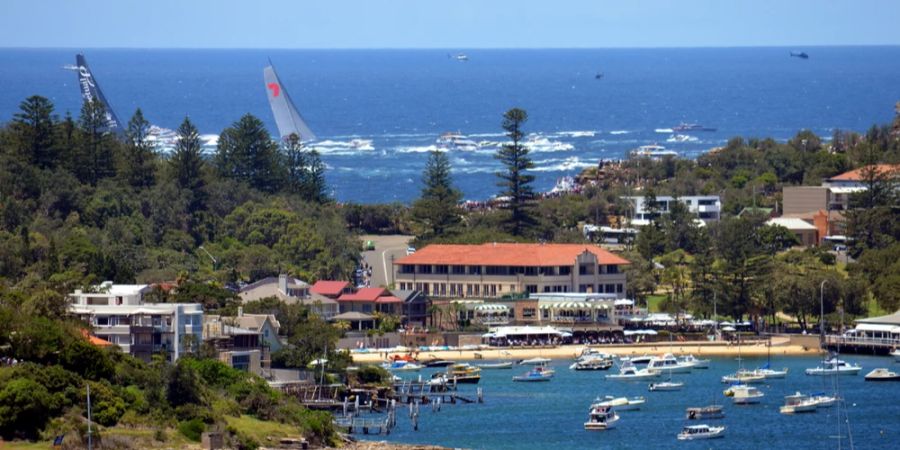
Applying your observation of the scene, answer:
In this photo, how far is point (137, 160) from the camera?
107562 mm

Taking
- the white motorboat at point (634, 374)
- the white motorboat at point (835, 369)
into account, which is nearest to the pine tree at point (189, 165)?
the white motorboat at point (634, 374)

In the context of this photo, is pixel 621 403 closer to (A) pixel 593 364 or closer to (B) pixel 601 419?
(B) pixel 601 419

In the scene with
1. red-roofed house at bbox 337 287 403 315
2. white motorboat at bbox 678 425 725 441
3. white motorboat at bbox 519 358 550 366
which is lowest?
white motorboat at bbox 678 425 725 441

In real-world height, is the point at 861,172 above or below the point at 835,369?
above

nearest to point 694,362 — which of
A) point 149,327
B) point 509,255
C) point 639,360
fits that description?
point 639,360

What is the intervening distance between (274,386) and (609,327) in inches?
889

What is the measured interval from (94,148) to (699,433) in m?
50.5

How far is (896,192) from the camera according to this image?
4235 inches

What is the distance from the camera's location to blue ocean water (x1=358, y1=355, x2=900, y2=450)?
62250 millimetres

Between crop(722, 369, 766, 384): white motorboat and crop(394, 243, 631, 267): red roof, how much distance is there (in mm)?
17798

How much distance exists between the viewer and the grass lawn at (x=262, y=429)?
5800cm

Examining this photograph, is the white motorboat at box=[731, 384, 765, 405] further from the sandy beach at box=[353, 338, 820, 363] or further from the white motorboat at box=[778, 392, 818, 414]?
the sandy beach at box=[353, 338, 820, 363]

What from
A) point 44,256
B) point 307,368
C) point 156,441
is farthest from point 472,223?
point 156,441

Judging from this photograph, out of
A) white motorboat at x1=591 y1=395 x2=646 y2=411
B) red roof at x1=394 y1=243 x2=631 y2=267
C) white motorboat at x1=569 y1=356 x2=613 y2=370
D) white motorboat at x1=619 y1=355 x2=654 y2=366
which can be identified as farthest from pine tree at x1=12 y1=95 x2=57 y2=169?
white motorboat at x1=591 y1=395 x2=646 y2=411
